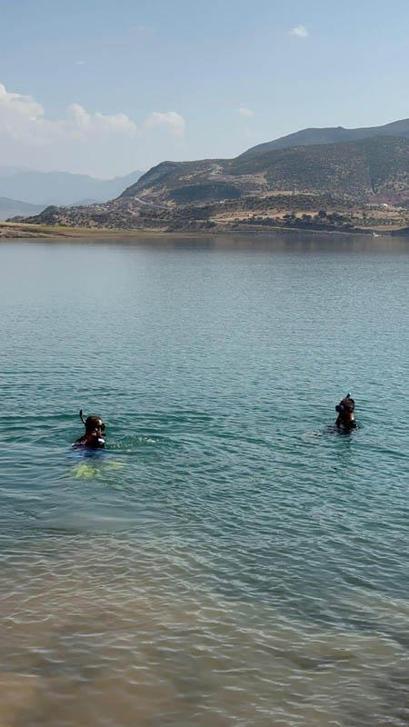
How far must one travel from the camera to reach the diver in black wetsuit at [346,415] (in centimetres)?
3719

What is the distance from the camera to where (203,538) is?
24.9 metres

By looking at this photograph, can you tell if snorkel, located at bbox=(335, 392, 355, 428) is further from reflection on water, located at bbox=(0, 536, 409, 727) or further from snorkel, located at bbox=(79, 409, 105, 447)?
Result: reflection on water, located at bbox=(0, 536, 409, 727)

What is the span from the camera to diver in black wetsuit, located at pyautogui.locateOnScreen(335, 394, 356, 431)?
37.2 m

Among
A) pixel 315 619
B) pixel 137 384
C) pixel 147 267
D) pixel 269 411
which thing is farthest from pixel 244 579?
pixel 147 267

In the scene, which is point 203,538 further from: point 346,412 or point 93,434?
point 346,412

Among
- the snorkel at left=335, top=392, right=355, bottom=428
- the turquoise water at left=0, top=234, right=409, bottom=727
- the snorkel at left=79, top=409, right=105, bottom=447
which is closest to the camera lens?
the turquoise water at left=0, top=234, right=409, bottom=727

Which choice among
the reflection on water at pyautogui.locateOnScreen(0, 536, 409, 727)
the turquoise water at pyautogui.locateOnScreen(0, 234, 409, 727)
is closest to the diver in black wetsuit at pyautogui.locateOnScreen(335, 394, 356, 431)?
the turquoise water at pyautogui.locateOnScreen(0, 234, 409, 727)

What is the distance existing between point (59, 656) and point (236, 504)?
453 inches

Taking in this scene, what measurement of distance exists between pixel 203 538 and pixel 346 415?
15.1 m

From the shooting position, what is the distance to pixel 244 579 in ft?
71.8

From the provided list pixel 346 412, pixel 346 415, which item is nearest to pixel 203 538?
pixel 346 412

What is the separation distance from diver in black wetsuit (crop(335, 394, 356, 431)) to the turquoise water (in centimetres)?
81

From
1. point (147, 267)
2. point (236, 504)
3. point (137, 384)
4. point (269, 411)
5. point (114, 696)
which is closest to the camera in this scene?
point (114, 696)

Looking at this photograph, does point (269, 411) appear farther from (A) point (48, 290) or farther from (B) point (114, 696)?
(A) point (48, 290)
